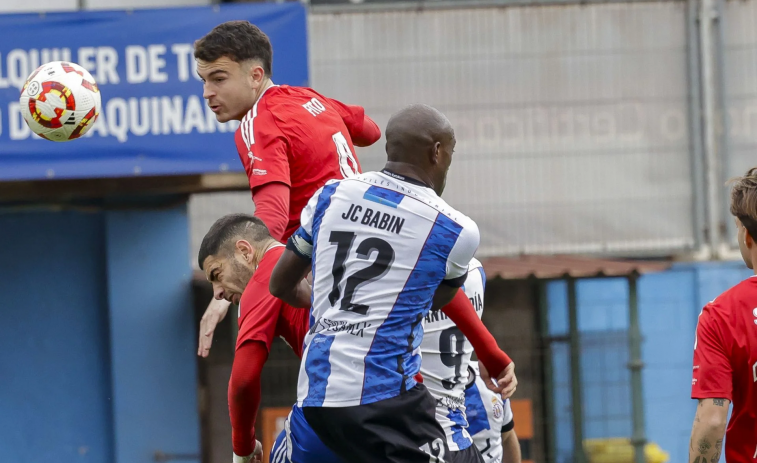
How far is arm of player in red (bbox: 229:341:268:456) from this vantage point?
13.0 ft

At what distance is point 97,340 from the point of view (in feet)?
30.7

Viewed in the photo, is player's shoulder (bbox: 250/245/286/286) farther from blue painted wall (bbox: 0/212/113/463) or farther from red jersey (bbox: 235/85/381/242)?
blue painted wall (bbox: 0/212/113/463)

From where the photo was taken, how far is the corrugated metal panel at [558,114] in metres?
10.5

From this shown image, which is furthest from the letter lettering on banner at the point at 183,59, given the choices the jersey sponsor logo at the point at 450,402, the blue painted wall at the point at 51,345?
the jersey sponsor logo at the point at 450,402

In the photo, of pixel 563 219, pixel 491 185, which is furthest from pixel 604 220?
pixel 491 185

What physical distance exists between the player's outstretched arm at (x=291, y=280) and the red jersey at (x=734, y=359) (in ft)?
4.70

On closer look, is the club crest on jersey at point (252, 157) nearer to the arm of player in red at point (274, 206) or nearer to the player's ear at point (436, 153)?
the arm of player in red at point (274, 206)

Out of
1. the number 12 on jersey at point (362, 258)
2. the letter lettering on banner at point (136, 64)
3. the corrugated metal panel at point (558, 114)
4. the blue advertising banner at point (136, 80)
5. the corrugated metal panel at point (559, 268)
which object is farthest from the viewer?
the corrugated metal panel at point (558, 114)

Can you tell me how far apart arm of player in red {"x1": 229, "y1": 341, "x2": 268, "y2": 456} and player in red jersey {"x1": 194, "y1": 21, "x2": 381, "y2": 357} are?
40 cm

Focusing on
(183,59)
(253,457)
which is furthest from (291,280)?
(183,59)

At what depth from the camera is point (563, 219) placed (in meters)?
10.5

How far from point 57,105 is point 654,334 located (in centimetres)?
675

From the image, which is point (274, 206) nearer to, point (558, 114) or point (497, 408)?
point (497, 408)

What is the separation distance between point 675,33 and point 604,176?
166cm
